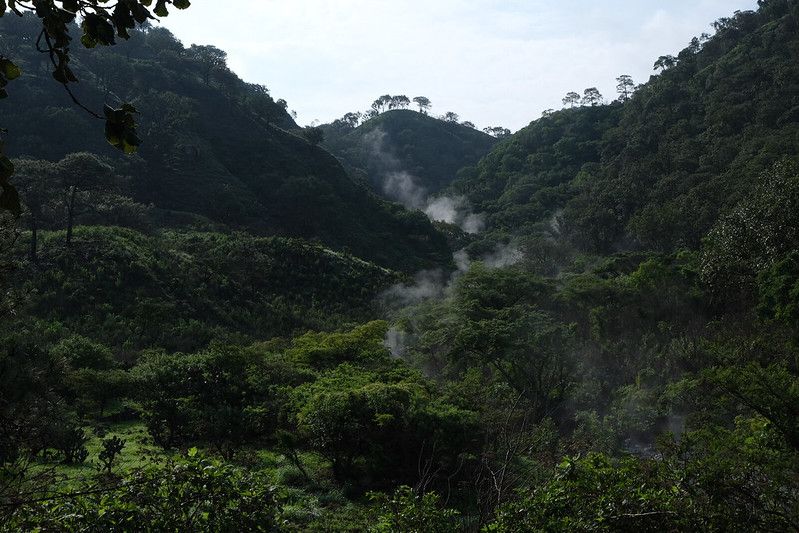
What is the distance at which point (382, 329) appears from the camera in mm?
17953

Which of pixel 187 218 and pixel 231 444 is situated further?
pixel 187 218

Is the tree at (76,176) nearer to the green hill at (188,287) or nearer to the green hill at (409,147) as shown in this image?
the green hill at (188,287)

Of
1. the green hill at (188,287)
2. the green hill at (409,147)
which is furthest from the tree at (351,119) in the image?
the green hill at (188,287)

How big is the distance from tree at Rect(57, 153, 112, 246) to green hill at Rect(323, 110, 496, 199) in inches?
1982

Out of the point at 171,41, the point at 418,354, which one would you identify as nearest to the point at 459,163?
the point at 171,41

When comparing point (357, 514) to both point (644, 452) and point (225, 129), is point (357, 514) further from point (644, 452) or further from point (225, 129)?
point (225, 129)

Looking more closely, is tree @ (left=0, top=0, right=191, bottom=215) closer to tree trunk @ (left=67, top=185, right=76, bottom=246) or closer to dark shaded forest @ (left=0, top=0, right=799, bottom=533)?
dark shaded forest @ (left=0, top=0, right=799, bottom=533)

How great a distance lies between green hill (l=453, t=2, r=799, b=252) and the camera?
1448 inches

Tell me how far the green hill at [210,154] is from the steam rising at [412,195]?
53.7ft

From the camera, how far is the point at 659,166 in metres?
46.7

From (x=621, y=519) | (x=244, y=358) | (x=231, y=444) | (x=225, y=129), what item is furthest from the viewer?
(x=225, y=129)

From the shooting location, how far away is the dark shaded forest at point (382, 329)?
4305 millimetres

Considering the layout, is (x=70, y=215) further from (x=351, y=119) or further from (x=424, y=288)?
(x=351, y=119)

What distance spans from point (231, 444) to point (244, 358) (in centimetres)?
195
